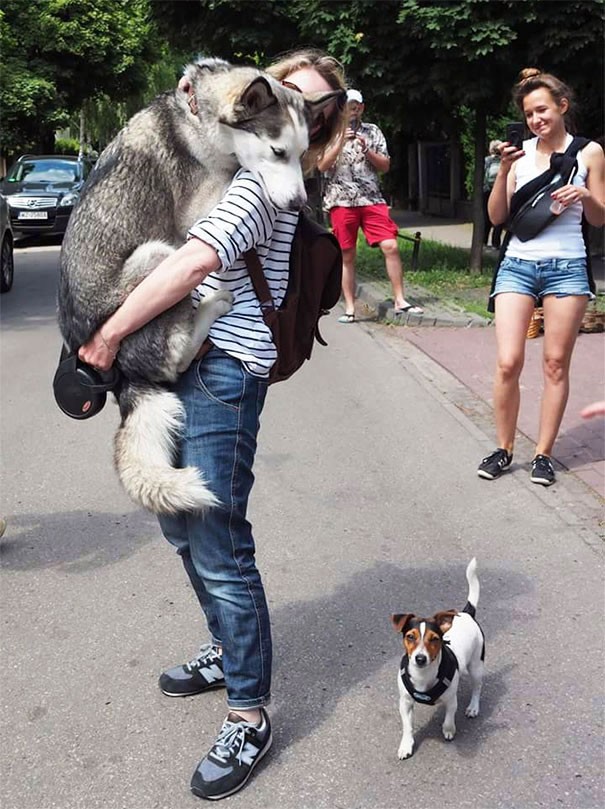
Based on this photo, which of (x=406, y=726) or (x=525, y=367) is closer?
(x=406, y=726)

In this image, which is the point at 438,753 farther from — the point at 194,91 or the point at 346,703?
the point at 194,91

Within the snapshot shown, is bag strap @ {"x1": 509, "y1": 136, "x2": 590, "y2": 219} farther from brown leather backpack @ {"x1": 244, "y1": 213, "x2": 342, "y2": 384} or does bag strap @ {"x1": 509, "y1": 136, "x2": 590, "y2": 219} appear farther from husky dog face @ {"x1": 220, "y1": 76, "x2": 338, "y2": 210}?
husky dog face @ {"x1": 220, "y1": 76, "x2": 338, "y2": 210}

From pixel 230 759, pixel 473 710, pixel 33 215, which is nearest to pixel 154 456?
pixel 230 759

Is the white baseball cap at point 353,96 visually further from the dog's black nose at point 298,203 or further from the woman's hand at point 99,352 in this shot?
the woman's hand at point 99,352

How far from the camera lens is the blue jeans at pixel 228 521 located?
2637 mm

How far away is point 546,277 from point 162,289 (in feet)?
11.1

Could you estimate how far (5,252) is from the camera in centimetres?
1298

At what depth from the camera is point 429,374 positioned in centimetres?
805

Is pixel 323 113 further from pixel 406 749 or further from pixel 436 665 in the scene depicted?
pixel 406 749

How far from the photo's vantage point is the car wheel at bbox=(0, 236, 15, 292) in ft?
42.1

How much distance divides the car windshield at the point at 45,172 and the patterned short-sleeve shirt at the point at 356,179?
1215 centimetres

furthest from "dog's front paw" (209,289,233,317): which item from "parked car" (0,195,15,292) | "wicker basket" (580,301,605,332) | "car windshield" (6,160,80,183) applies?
"car windshield" (6,160,80,183)

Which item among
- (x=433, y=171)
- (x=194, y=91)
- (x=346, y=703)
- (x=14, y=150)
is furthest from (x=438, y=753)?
(x=14, y=150)

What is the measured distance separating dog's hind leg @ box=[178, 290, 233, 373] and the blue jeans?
68 mm
